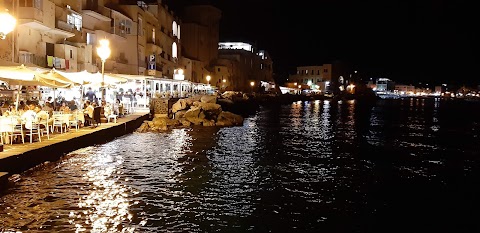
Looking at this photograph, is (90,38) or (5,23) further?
(90,38)

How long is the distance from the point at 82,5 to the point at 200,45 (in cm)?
4366

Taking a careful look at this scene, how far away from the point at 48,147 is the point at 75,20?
27373 mm

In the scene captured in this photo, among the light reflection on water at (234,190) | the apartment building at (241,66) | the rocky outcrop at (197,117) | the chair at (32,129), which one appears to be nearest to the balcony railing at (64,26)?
the rocky outcrop at (197,117)

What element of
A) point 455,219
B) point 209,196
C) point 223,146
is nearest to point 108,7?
point 223,146

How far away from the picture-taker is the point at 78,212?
1034 cm

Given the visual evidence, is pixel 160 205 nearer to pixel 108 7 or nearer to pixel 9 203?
pixel 9 203

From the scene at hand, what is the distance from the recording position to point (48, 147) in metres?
15.8

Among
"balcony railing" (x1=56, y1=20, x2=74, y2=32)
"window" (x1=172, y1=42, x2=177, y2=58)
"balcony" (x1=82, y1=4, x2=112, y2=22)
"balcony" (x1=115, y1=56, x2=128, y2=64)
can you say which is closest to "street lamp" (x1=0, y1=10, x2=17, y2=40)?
"balcony railing" (x1=56, y1=20, x2=74, y2=32)

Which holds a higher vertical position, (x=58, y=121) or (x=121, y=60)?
(x=121, y=60)

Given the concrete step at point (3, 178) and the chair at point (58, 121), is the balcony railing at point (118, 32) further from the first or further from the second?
the concrete step at point (3, 178)

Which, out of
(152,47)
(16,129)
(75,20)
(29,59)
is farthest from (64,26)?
(16,129)

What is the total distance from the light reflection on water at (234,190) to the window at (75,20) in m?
20.1

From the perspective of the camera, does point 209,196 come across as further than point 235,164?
No

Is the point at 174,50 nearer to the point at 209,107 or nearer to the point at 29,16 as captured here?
the point at 209,107
